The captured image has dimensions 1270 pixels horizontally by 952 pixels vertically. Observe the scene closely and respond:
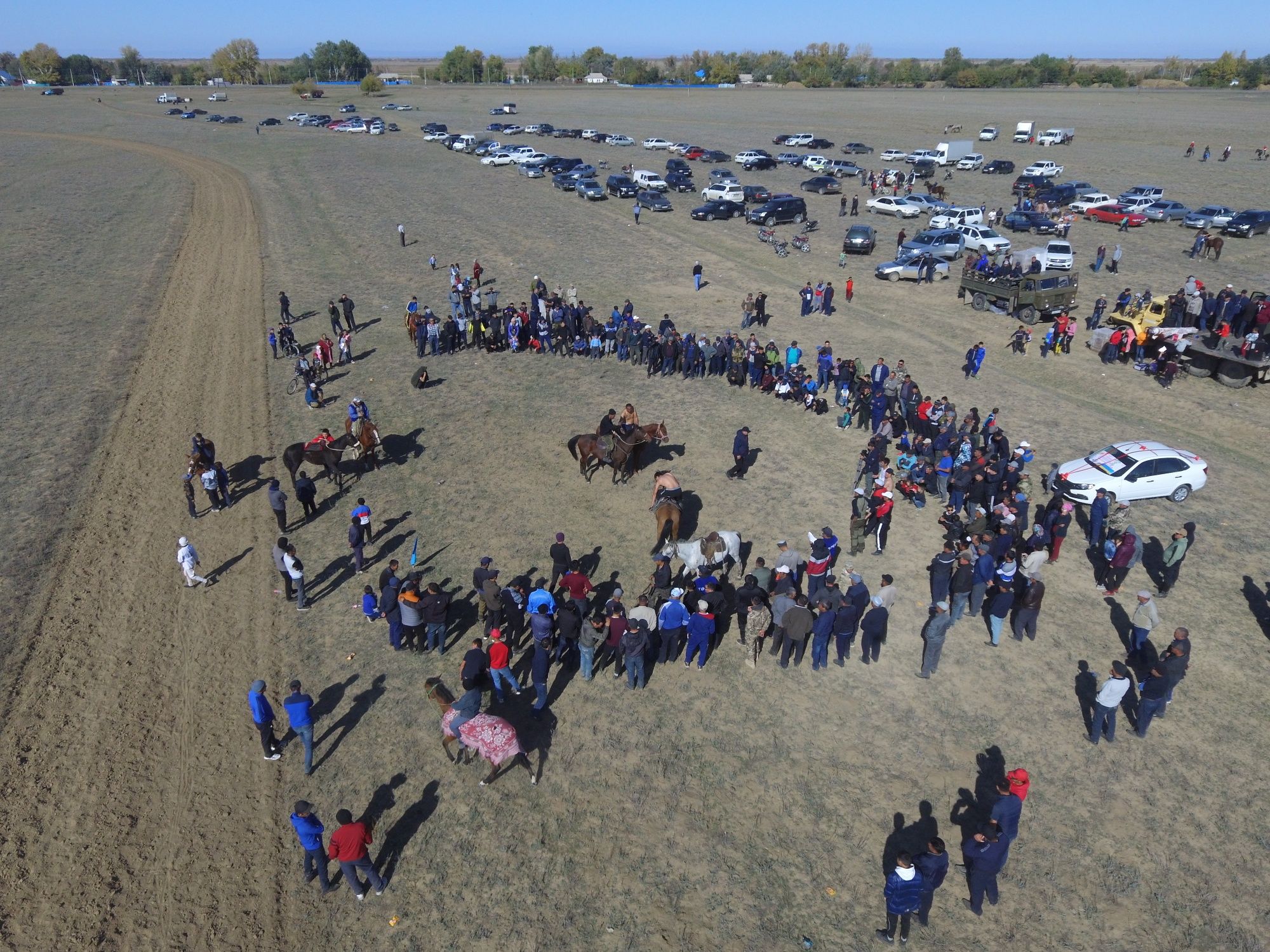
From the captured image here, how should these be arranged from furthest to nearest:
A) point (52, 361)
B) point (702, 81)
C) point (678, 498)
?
point (702, 81) < point (52, 361) < point (678, 498)

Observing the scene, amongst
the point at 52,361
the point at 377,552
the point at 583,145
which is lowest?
the point at 377,552

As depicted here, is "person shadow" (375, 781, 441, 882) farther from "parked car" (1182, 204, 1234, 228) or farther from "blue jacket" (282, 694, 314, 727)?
"parked car" (1182, 204, 1234, 228)

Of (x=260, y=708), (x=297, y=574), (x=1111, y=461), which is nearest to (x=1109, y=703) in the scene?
(x=1111, y=461)

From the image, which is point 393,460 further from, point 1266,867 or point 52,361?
point 1266,867

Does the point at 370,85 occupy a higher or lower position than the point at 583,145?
higher

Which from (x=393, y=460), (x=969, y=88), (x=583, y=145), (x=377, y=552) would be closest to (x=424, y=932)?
(x=377, y=552)

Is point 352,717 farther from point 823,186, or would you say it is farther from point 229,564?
point 823,186
